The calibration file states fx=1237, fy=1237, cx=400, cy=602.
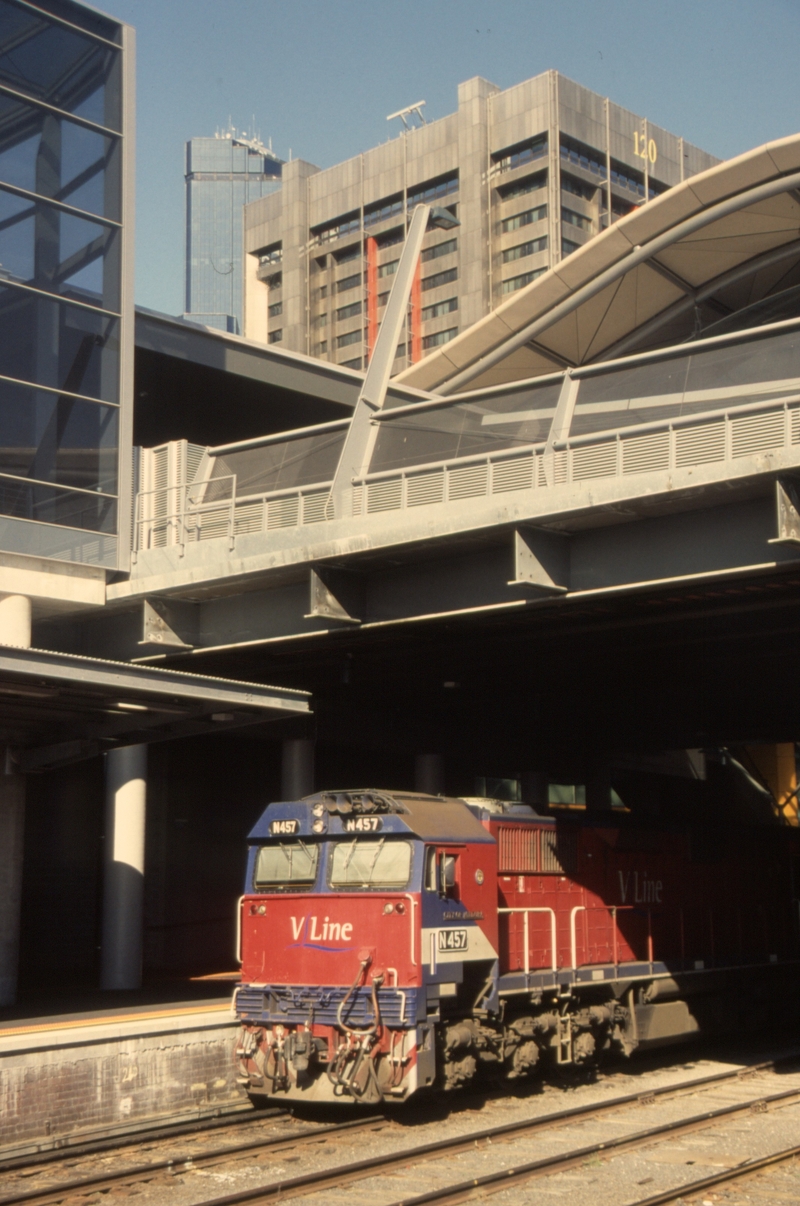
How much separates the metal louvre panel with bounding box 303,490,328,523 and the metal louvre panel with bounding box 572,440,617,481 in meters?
4.60

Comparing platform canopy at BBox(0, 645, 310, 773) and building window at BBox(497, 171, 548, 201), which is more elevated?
building window at BBox(497, 171, 548, 201)

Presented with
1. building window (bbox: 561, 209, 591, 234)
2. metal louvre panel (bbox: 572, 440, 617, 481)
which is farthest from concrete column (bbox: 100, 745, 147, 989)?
building window (bbox: 561, 209, 591, 234)

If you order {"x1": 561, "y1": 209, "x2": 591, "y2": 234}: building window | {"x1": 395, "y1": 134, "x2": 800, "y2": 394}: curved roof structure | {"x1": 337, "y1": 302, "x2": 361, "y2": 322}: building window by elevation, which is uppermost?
{"x1": 561, "y1": 209, "x2": 591, "y2": 234}: building window

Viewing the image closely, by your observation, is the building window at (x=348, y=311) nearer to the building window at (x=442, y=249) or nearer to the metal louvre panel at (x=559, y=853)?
the building window at (x=442, y=249)

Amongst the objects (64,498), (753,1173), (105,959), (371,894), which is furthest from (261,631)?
(753,1173)

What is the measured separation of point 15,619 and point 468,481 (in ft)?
26.3

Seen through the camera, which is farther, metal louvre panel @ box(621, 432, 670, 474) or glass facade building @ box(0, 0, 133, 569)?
glass facade building @ box(0, 0, 133, 569)

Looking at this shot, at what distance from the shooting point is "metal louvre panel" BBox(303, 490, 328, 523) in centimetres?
2048

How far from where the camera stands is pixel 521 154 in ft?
400

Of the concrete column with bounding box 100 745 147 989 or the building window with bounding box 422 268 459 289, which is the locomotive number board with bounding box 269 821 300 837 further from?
the building window with bounding box 422 268 459 289

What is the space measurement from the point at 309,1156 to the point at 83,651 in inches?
470

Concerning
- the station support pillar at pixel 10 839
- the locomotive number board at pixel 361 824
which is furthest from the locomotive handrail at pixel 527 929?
the station support pillar at pixel 10 839

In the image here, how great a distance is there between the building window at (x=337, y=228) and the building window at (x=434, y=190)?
8690mm

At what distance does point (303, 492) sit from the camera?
20672 millimetres
